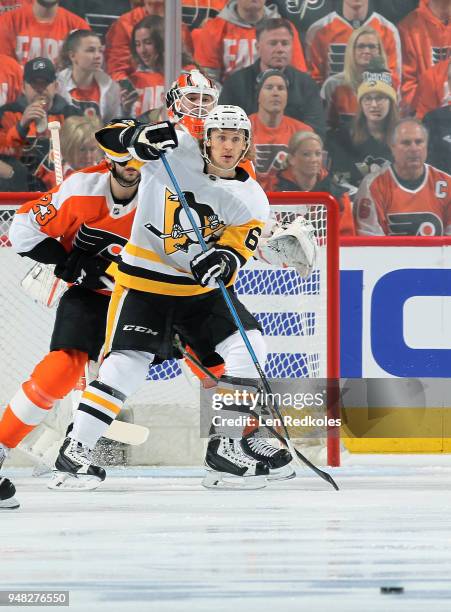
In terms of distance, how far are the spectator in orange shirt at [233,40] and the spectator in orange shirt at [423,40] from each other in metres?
0.49

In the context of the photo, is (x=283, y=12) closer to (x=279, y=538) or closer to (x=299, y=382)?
(x=299, y=382)

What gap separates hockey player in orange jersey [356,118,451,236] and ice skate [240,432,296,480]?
2.47m

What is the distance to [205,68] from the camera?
591 cm

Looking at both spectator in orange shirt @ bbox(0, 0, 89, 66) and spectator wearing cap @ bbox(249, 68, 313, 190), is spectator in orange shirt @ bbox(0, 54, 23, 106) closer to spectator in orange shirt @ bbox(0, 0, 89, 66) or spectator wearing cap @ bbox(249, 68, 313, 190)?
spectator in orange shirt @ bbox(0, 0, 89, 66)

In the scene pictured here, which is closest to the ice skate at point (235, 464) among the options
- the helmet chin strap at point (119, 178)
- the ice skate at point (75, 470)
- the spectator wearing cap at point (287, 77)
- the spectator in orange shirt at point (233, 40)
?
the ice skate at point (75, 470)

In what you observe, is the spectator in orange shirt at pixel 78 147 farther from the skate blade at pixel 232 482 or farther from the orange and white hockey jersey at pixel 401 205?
the skate blade at pixel 232 482

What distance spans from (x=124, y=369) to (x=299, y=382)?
107 centimetres

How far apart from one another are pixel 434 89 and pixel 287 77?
27.4 inches

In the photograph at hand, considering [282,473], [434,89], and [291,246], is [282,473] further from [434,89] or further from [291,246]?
[434,89]

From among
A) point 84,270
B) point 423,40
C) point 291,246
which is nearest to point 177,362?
point 291,246

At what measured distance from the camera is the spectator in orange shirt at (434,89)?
5891 mm

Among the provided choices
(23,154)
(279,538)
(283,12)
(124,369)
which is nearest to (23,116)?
(23,154)

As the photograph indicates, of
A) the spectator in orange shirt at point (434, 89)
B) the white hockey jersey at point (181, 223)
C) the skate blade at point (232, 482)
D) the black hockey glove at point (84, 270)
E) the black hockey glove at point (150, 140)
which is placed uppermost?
the spectator in orange shirt at point (434, 89)

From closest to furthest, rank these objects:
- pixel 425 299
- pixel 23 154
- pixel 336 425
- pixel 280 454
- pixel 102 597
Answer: pixel 102 597
pixel 280 454
pixel 336 425
pixel 425 299
pixel 23 154
